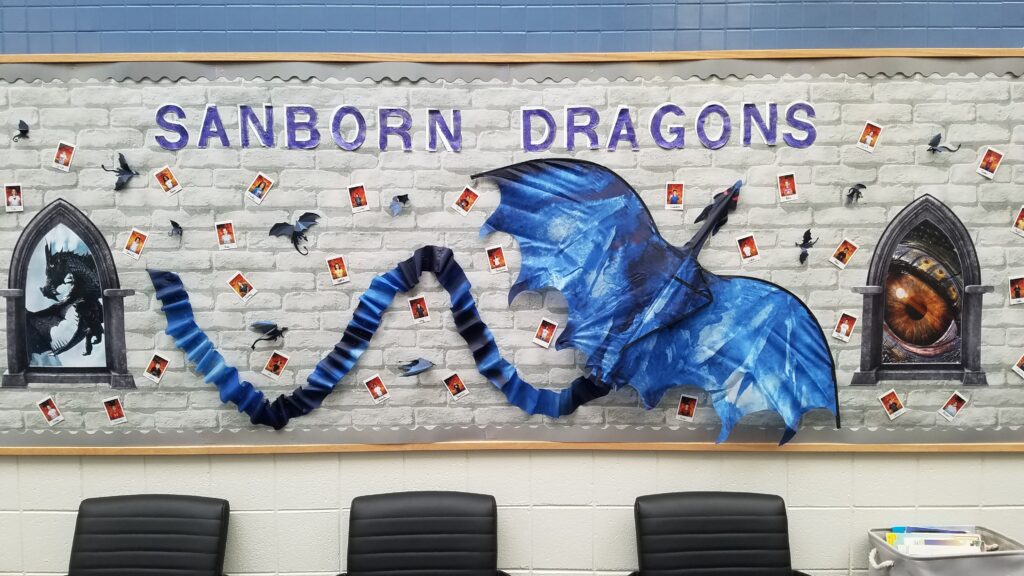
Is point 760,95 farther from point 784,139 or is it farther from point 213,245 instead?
point 213,245

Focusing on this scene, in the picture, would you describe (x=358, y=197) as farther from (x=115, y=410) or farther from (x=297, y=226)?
(x=115, y=410)

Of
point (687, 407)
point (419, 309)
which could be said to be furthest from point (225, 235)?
point (687, 407)

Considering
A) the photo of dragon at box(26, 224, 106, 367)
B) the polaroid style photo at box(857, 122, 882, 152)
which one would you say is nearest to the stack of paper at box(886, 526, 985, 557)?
the polaroid style photo at box(857, 122, 882, 152)

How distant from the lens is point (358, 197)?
208 centimetres

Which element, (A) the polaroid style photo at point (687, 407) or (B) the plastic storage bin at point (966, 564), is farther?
(A) the polaroid style photo at point (687, 407)

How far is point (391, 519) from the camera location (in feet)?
6.66

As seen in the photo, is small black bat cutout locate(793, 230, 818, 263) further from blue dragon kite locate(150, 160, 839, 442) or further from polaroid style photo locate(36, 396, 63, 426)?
polaroid style photo locate(36, 396, 63, 426)

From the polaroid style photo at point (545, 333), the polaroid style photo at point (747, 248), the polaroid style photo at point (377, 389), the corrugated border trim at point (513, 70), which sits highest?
the corrugated border trim at point (513, 70)

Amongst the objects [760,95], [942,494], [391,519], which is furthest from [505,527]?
[760,95]

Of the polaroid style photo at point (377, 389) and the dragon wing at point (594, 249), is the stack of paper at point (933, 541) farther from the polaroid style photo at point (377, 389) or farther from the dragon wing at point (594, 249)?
the polaroid style photo at point (377, 389)

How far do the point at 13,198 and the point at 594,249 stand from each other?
1943 millimetres

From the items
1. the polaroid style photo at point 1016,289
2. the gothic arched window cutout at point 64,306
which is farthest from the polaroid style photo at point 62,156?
the polaroid style photo at point 1016,289

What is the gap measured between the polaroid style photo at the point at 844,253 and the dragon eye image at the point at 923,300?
0.14 metres

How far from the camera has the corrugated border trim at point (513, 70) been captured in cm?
206
